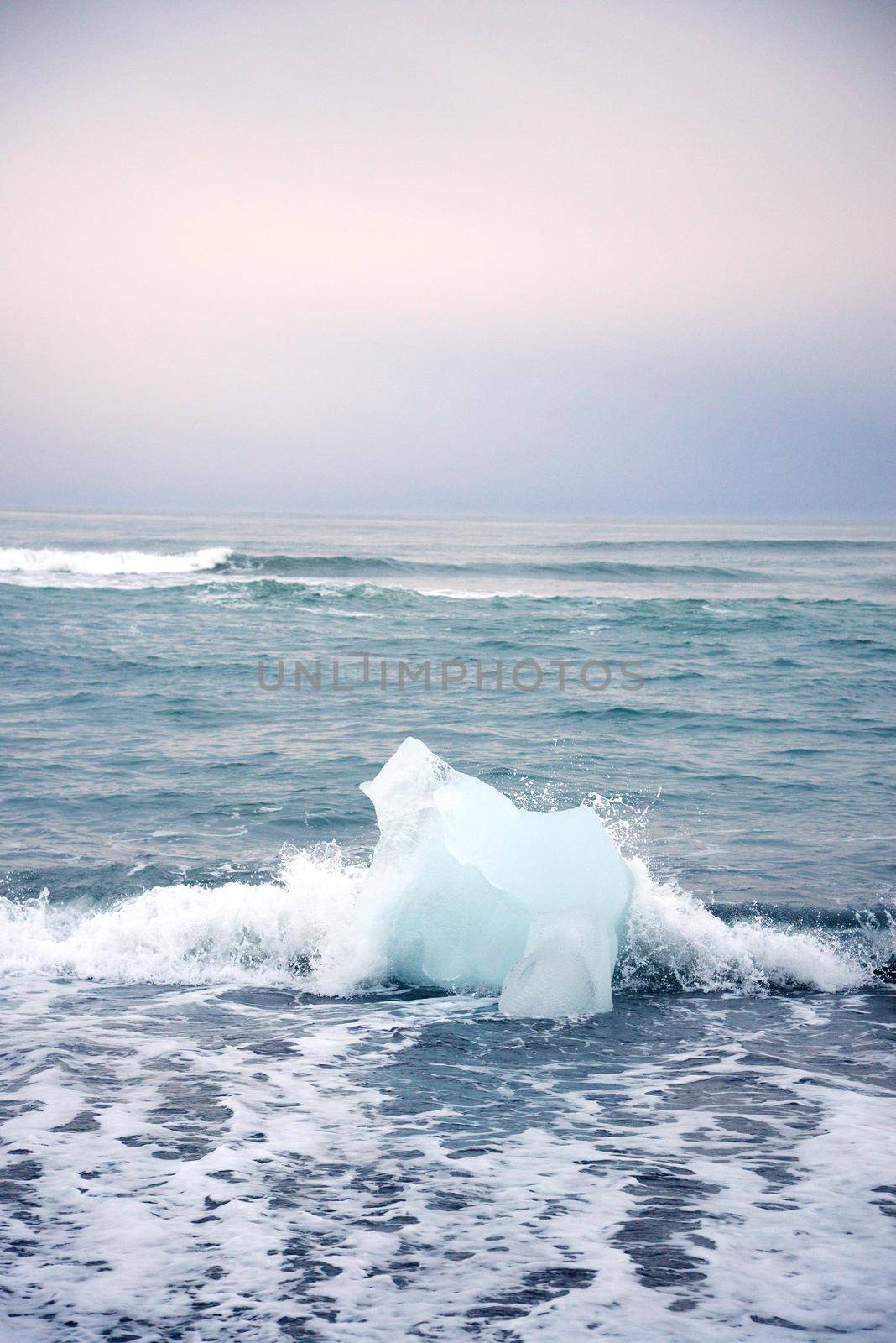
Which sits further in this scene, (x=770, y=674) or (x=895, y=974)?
(x=770, y=674)

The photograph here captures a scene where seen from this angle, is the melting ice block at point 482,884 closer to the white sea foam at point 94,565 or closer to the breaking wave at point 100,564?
the white sea foam at point 94,565

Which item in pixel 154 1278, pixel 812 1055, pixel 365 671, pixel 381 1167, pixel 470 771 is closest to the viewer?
pixel 154 1278

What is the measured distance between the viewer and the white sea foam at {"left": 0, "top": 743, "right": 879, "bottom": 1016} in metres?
6.04

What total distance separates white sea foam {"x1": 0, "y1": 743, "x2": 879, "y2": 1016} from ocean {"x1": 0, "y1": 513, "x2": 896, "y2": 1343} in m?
0.03

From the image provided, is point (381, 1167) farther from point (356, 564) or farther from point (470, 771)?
point (356, 564)

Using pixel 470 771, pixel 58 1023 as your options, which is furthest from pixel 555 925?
pixel 470 771

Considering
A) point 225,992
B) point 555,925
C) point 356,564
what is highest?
point 356,564

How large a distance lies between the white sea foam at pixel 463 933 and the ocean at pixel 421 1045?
34 millimetres

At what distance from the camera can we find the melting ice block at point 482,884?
20.0 ft

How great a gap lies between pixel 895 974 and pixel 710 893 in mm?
1444

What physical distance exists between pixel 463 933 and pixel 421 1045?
1040 millimetres

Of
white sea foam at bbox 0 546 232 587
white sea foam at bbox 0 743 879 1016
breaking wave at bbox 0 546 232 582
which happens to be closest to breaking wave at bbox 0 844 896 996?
white sea foam at bbox 0 743 879 1016

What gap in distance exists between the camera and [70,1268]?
329 cm

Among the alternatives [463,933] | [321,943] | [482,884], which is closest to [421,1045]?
[463,933]
